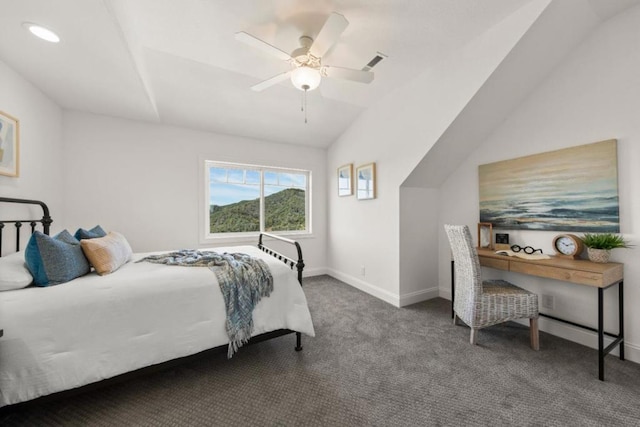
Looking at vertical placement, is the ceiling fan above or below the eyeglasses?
above

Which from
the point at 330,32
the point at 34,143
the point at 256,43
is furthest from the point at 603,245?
the point at 34,143

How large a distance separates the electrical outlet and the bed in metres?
2.39

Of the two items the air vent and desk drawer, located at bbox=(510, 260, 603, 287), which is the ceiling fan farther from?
desk drawer, located at bbox=(510, 260, 603, 287)

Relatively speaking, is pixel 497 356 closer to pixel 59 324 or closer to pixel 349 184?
pixel 349 184

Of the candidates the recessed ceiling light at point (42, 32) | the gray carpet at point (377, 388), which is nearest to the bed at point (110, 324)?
the gray carpet at point (377, 388)

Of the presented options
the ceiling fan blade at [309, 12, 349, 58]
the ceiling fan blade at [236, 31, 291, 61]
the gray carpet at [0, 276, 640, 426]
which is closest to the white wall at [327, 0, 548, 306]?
the gray carpet at [0, 276, 640, 426]

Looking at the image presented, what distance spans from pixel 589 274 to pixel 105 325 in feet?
10.6

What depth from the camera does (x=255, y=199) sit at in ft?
14.2

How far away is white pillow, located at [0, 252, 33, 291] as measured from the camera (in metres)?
1.45

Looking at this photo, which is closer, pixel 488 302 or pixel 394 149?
pixel 488 302

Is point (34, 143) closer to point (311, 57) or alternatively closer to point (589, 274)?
point (311, 57)

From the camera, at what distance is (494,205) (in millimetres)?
2848

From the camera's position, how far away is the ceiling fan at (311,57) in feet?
5.90

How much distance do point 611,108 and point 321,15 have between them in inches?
97.1
